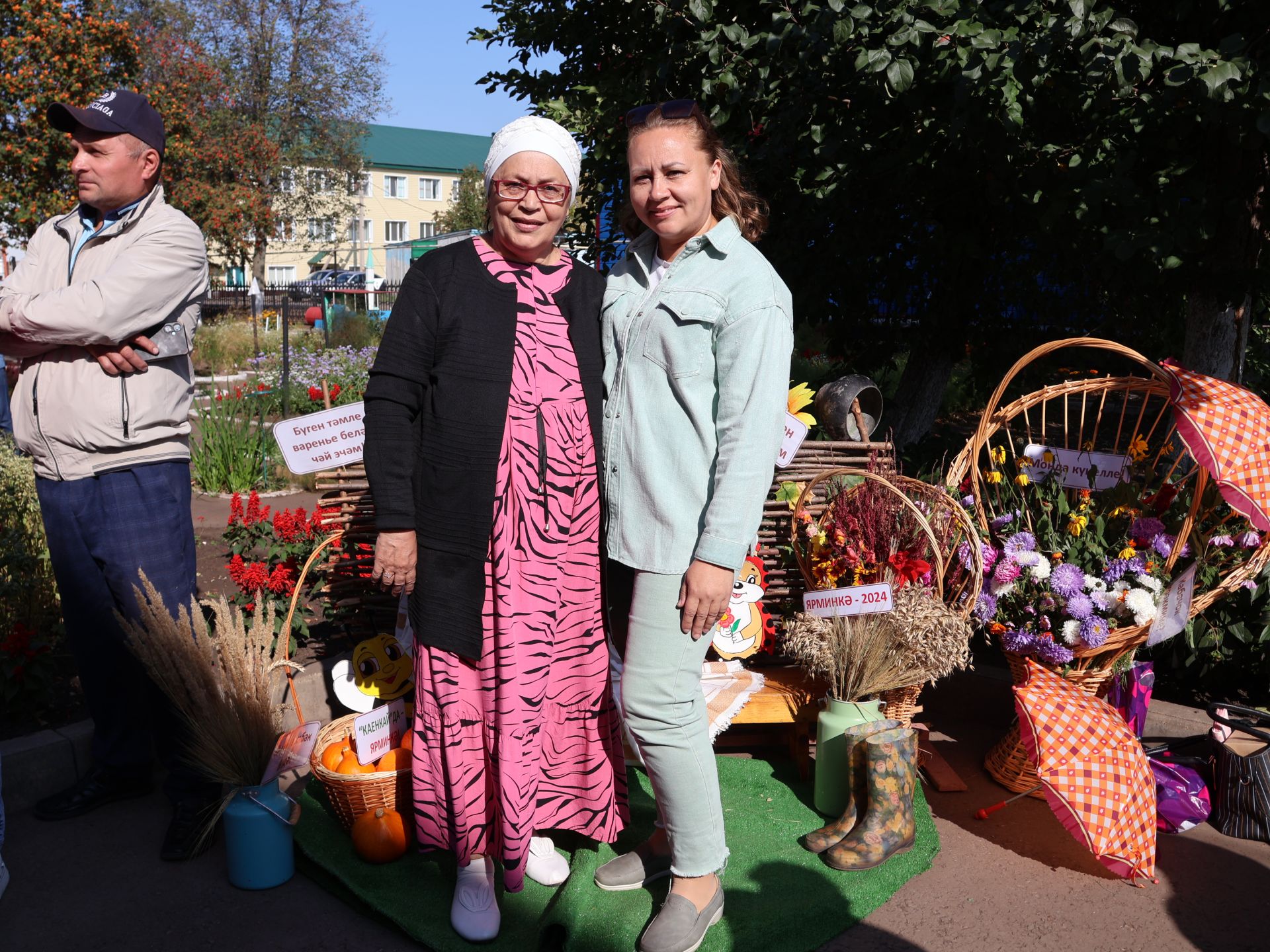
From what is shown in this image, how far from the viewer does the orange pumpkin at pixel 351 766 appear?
292cm

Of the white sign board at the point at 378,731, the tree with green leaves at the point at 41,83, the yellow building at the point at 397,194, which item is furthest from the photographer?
the yellow building at the point at 397,194

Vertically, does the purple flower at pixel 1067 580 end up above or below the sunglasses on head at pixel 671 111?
below

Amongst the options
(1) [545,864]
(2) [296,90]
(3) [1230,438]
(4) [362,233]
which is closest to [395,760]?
(1) [545,864]

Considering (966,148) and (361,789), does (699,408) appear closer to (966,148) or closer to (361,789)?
(361,789)

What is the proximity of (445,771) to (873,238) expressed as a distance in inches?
156

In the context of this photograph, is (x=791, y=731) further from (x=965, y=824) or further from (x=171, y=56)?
(x=171, y=56)

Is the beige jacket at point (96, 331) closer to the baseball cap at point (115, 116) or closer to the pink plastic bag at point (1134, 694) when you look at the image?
the baseball cap at point (115, 116)

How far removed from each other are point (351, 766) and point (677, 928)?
3.61 ft

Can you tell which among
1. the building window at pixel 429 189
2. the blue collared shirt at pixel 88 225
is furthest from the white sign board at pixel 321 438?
the building window at pixel 429 189

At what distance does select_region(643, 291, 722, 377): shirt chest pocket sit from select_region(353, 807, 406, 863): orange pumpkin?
1547mm

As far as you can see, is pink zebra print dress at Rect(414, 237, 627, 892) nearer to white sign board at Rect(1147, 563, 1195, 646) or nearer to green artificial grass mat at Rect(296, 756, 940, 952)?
green artificial grass mat at Rect(296, 756, 940, 952)

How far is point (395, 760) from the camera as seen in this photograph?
9.71 ft

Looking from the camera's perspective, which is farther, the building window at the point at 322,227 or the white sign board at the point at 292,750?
the building window at the point at 322,227

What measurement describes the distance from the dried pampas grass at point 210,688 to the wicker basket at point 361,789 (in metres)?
0.19
